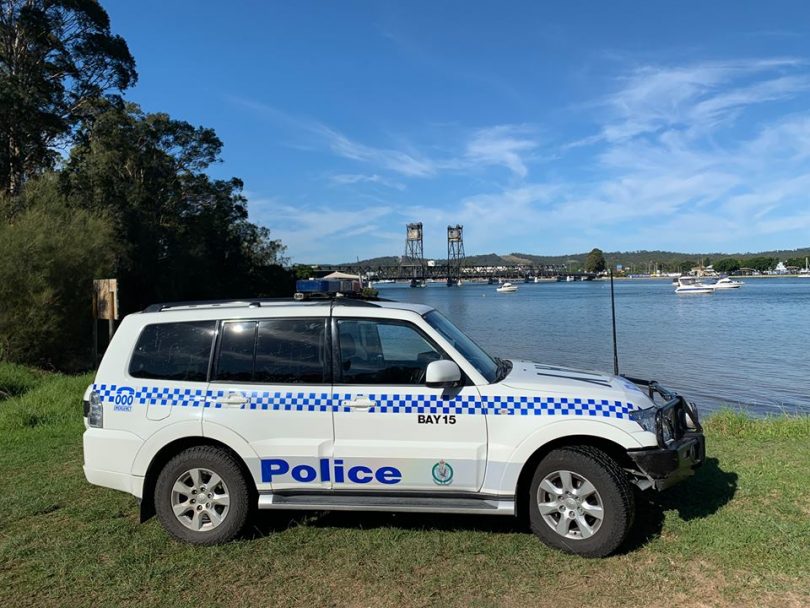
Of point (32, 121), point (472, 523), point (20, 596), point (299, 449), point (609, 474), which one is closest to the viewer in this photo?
point (20, 596)

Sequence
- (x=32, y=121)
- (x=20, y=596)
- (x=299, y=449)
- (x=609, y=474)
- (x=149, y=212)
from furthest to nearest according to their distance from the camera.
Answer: (x=149, y=212) → (x=32, y=121) → (x=299, y=449) → (x=609, y=474) → (x=20, y=596)

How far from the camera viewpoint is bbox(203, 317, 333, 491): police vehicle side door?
452cm

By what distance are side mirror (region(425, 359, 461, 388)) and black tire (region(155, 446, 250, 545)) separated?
64.4 inches

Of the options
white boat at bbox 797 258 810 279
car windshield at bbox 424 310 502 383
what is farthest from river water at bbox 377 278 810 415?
white boat at bbox 797 258 810 279

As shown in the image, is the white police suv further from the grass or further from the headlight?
the grass

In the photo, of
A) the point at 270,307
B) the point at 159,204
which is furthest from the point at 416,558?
the point at 159,204

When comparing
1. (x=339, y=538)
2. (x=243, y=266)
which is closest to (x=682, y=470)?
(x=339, y=538)

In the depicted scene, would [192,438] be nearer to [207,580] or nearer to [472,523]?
[207,580]

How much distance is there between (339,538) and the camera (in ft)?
15.4

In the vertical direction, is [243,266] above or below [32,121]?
below

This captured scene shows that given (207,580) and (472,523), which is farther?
(472,523)

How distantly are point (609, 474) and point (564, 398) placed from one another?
1.92ft

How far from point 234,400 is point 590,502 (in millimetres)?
2672

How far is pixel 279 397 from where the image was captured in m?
4.57
